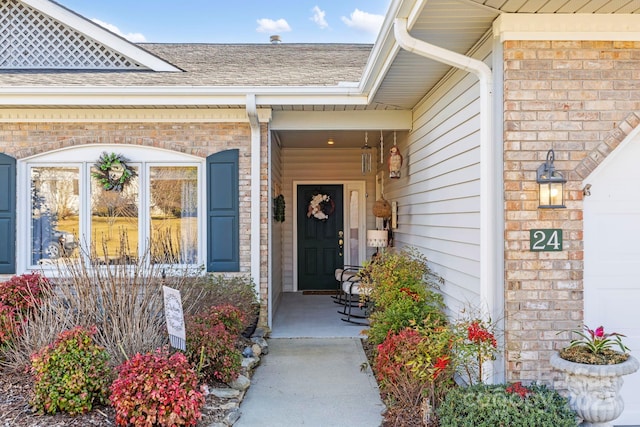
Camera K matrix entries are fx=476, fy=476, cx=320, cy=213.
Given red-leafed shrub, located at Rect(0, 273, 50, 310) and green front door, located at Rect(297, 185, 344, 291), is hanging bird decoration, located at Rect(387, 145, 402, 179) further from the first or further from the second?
red-leafed shrub, located at Rect(0, 273, 50, 310)

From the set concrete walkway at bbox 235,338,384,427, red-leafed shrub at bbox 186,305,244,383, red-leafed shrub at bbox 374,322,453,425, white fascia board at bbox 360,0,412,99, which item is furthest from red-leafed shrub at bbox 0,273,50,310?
white fascia board at bbox 360,0,412,99

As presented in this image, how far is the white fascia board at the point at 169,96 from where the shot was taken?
5129 millimetres

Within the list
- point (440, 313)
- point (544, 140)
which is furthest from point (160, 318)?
point (544, 140)

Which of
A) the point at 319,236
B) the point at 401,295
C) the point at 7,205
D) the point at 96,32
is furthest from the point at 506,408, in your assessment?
the point at 319,236

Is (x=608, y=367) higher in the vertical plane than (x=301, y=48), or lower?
lower

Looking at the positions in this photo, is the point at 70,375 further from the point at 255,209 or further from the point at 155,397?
the point at 255,209

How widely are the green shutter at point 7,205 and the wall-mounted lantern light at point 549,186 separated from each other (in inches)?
223

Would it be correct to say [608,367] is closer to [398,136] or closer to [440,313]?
[440,313]

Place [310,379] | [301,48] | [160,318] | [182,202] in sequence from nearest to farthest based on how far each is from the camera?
[160,318] < [310,379] < [182,202] < [301,48]

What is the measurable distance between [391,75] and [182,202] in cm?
296

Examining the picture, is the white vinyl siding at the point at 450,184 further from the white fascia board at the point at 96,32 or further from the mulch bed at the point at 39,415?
the white fascia board at the point at 96,32

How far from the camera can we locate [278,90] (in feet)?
17.0

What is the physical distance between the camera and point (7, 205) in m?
5.63

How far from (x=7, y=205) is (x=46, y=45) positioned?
2.22m
